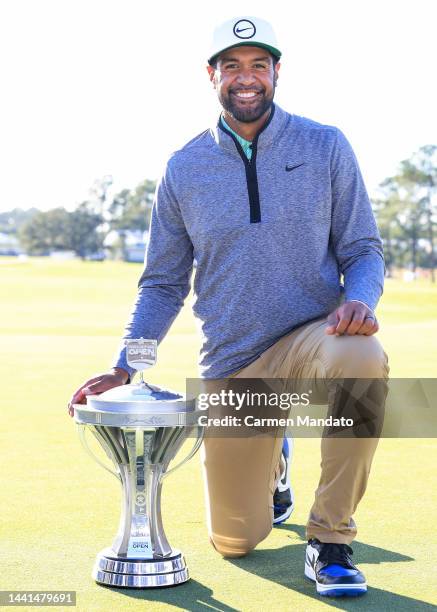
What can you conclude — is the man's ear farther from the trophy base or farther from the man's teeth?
the trophy base

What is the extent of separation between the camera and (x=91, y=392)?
3982mm

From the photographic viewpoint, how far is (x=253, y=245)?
4.40 m

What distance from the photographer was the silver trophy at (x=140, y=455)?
3.75 meters

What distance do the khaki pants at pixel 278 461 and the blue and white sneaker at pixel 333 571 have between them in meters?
0.04

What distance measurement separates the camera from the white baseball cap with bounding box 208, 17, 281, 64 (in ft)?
14.5

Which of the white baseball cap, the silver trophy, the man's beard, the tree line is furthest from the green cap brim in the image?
the tree line

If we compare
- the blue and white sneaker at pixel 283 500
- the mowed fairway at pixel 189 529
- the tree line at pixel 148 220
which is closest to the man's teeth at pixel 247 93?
the blue and white sneaker at pixel 283 500

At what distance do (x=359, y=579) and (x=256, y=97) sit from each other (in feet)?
6.33

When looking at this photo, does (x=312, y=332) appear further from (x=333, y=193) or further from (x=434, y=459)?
(x=434, y=459)

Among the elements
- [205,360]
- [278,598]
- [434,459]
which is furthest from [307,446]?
[278,598]

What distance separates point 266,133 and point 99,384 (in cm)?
125

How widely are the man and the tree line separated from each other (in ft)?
228

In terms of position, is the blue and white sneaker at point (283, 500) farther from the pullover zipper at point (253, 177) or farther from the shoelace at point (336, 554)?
the pullover zipper at point (253, 177)

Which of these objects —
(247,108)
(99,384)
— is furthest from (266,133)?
(99,384)
